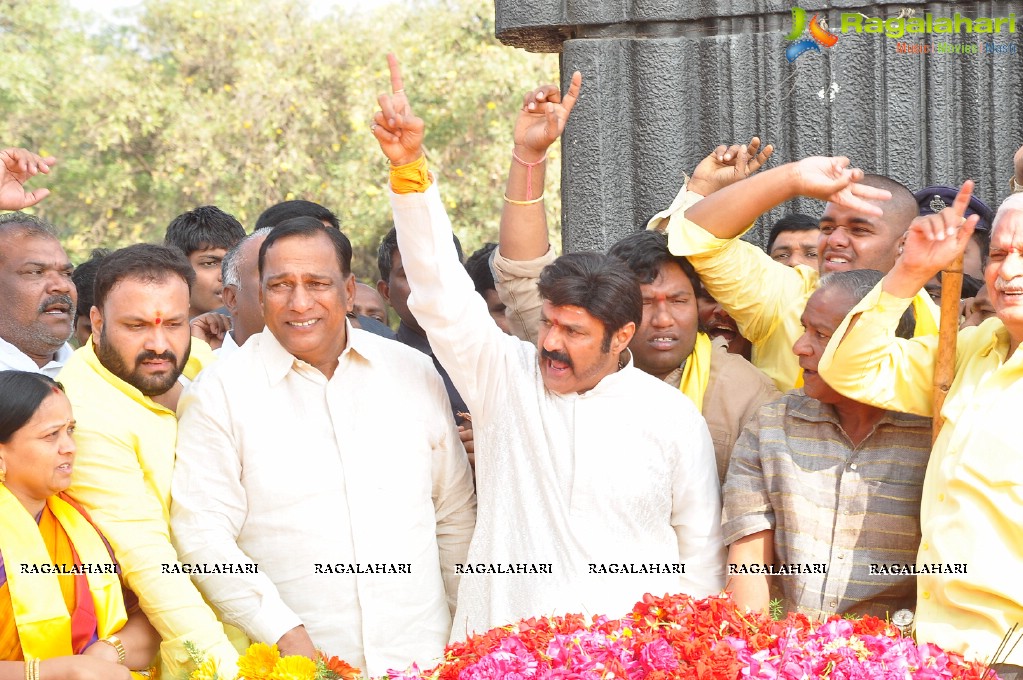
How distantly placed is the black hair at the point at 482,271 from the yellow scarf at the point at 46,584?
1973mm

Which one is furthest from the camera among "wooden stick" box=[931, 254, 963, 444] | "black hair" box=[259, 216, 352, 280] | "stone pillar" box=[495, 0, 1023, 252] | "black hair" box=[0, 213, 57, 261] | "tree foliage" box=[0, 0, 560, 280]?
"tree foliage" box=[0, 0, 560, 280]

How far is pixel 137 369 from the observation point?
3.69 metres

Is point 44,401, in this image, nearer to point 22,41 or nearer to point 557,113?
point 557,113

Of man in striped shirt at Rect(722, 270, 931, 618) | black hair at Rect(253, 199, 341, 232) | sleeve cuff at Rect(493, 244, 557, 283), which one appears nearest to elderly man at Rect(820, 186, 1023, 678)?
man in striped shirt at Rect(722, 270, 931, 618)

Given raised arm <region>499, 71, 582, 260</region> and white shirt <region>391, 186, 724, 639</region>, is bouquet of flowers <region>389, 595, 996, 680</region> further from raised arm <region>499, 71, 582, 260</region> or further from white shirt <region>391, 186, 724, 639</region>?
raised arm <region>499, 71, 582, 260</region>

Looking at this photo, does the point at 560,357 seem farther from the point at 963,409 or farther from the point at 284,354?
the point at 963,409

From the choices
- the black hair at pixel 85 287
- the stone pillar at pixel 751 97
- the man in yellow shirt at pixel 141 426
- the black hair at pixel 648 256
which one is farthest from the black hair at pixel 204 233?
the black hair at pixel 648 256

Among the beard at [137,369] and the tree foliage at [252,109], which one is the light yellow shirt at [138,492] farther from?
the tree foliage at [252,109]

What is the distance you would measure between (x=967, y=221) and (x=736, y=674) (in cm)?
143

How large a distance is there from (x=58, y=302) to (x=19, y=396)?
99cm

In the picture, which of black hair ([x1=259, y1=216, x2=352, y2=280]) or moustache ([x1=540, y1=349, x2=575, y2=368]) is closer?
moustache ([x1=540, y1=349, x2=575, y2=368])

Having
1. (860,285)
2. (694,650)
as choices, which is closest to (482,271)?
(860,285)

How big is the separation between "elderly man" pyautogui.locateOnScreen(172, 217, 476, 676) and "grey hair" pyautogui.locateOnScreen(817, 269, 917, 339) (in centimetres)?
120

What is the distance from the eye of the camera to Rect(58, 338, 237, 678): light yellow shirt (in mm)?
3420
